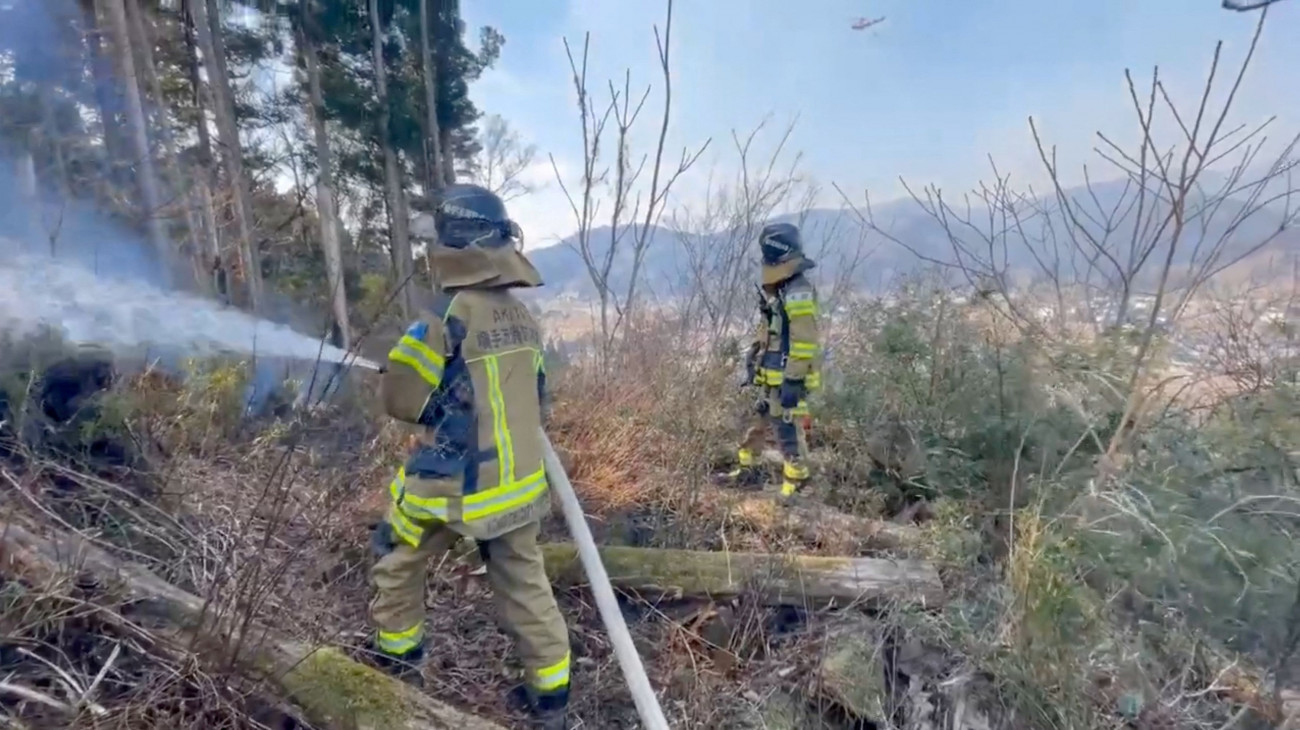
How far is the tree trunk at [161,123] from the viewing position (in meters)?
7.87

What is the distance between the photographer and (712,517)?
161 inches

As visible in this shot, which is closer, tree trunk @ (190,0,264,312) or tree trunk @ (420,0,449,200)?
tree trunk @ (190,0,264,312)

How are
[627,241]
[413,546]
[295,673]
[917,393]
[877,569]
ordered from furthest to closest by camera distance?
[627,241], [917,393], [877,569], [413,546], [295,673]

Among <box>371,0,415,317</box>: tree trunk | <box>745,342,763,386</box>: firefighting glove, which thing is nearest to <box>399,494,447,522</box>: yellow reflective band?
<box>745,342,763,386</box>: firefighting glove

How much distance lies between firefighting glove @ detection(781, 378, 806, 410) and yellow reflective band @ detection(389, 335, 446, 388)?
2712 millimetres

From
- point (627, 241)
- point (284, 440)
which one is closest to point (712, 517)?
point (284, 440)

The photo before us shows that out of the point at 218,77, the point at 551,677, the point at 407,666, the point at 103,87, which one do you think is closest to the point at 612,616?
the point at 551,677

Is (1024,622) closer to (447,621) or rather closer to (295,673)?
(447,621)

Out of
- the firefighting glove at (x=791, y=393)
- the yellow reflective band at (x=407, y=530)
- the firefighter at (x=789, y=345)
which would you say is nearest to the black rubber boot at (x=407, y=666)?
the yellow reflective band at (x=407, y=530)

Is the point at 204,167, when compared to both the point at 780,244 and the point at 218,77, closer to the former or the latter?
the point at 218,77

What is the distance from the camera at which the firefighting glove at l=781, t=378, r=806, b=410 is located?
4828 mm

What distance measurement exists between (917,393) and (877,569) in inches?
60.9

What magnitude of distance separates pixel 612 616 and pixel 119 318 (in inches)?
95.9

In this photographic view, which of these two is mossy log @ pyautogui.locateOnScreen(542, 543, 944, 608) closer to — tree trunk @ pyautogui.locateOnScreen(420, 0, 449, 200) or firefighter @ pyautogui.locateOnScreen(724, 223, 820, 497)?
firefighter @ pyautogui.locateOnScreen(724, 223, 820, 497)
